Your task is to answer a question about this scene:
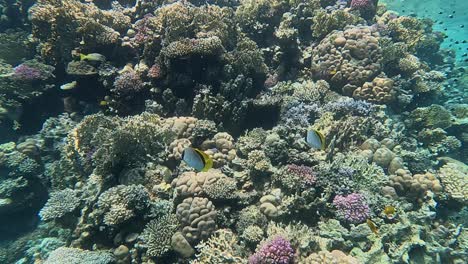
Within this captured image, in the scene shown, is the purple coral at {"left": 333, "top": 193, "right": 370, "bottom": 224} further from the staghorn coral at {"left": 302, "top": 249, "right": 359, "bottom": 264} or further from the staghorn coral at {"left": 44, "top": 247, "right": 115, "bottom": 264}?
the staghorn coral at {"left": 44, "top": 247, "right": 115, "bottom": 264}

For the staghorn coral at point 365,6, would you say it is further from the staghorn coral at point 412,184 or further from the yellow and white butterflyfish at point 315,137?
the yellow and white butterflyfish at point 315,137

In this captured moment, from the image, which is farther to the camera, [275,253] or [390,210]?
[390,210]

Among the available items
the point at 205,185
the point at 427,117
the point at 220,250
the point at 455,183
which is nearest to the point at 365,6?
the point at 427,117

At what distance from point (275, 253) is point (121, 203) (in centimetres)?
268

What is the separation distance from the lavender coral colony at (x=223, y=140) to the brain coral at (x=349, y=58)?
0.16 ft

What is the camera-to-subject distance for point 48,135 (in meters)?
8.73

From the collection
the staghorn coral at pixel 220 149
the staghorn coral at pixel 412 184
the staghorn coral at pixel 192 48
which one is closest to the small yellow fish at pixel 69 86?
the staghorn coral at pixel 192 48

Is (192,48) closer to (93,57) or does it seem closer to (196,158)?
(93,57)

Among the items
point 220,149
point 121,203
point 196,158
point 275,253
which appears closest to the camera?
point 196,158

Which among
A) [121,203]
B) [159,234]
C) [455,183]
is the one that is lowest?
[159,234]

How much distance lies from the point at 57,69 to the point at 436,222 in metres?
10.5

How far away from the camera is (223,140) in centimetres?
632

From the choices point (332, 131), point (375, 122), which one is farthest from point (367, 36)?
A: point (332, 131)

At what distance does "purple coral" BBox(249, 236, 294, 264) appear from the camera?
4.19m
